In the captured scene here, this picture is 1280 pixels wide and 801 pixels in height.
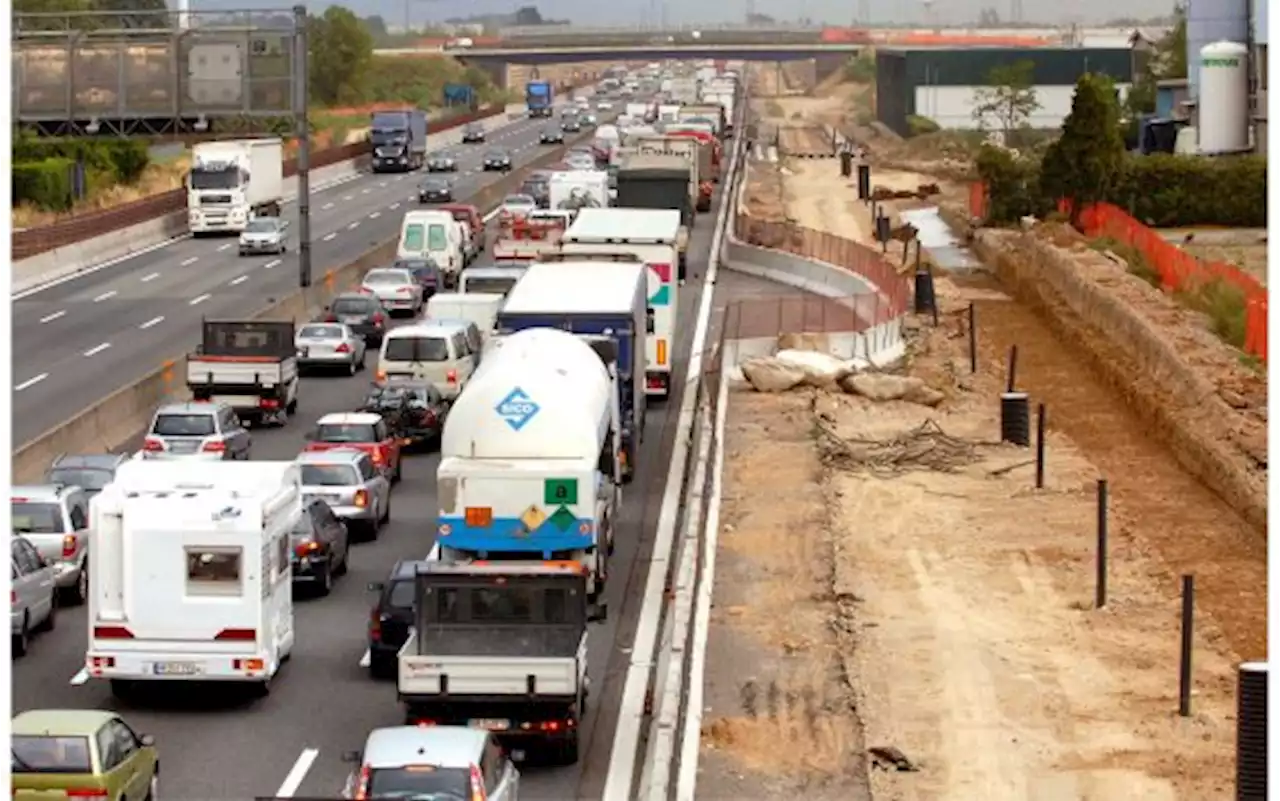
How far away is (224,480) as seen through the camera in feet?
84.5

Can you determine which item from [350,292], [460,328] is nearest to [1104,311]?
[350,292]

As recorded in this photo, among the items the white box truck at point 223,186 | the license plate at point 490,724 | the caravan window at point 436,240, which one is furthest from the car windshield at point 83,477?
the white box truck at point 223,186

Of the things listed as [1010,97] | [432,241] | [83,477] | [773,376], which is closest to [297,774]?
[83,477]

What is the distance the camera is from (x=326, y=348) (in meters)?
51.7

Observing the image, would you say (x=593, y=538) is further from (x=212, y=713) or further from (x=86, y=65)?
(x=86, y=65)

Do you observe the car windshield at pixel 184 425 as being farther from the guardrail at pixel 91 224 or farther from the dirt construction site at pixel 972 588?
the guardrail at pixel 91 224

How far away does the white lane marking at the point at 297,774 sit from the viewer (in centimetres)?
2259

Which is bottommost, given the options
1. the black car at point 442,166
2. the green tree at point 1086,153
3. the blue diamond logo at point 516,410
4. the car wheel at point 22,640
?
the car wheel at point 22,640

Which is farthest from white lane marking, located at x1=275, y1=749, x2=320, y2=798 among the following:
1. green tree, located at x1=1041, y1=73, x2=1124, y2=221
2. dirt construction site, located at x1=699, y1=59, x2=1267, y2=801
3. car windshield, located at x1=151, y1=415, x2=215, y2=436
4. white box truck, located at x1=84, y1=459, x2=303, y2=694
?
green tree, located at x1=1041, y1=73, x2=1124, y2=221

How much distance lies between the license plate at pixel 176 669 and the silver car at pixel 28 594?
3.03m

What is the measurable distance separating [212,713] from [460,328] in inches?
868

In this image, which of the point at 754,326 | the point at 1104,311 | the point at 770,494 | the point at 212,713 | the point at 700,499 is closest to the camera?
the point at 212,713

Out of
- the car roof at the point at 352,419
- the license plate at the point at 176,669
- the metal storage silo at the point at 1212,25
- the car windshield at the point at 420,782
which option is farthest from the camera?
the metal storage silo at the point at 1212,25

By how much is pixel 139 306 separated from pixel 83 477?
1208 inches
